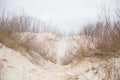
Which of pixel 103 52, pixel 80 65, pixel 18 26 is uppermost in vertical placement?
pixel 18 26

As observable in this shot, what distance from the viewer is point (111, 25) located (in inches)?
236

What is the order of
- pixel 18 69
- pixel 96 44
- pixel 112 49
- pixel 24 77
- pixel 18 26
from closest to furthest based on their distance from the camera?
pixel 24 77
pixel 18 69
pixel 112 49
pixel 96 44
pixel 18 26

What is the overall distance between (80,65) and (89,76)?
4.64 feet

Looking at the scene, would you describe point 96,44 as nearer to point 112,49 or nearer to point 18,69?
point 112,49

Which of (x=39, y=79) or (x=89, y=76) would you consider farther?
(x=89, y=76)

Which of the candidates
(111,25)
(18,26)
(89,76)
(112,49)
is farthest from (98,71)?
(18,26)

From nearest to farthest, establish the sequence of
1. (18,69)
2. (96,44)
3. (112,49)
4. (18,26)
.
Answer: (18,69) < (112,49) < (96,44) < (18,26)

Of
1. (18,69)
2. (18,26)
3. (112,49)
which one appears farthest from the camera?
(18,26)

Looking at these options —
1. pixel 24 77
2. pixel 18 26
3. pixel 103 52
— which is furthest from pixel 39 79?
pixel 18 26

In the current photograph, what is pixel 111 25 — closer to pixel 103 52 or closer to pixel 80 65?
pixel 103 52

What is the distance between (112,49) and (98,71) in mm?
704

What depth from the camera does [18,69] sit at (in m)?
5.70

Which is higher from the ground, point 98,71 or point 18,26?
point 18,26

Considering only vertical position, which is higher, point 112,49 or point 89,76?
point 112,49
